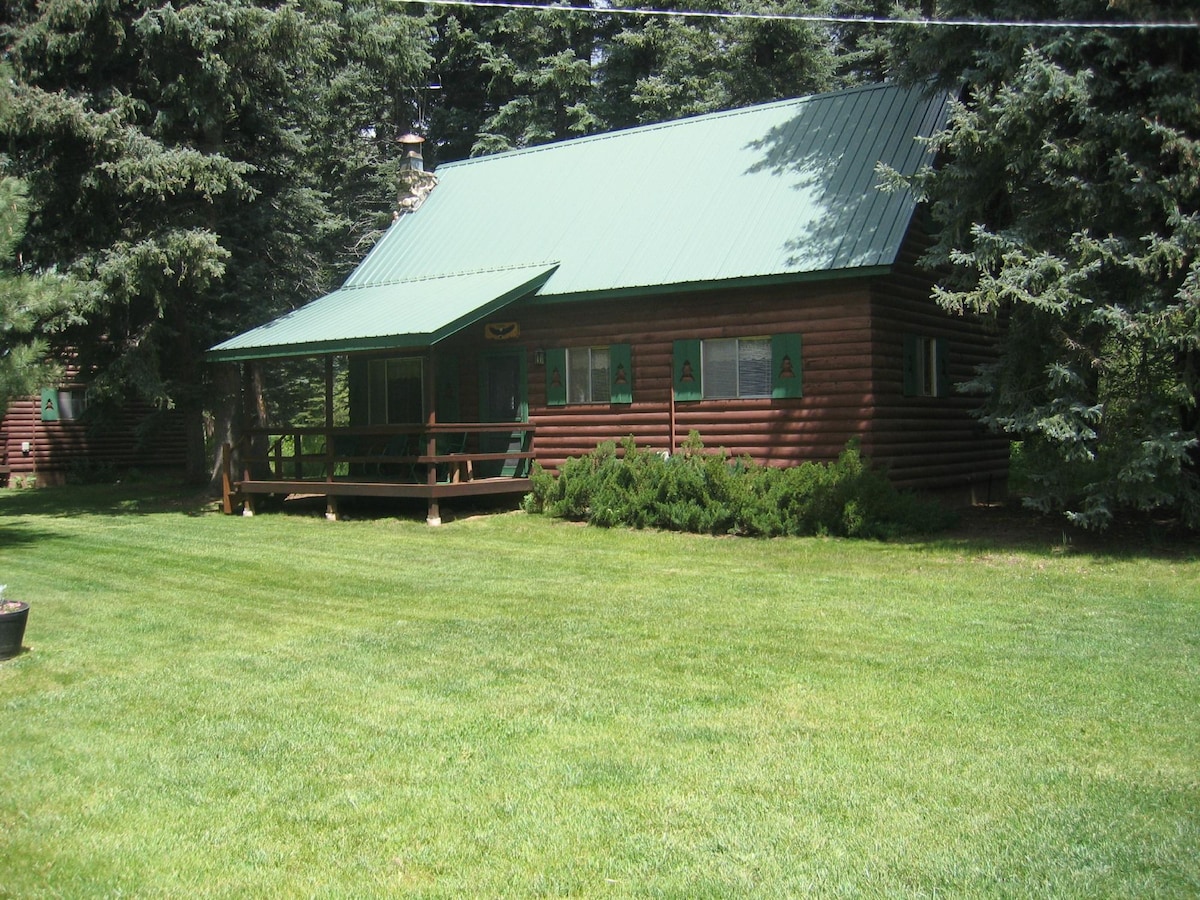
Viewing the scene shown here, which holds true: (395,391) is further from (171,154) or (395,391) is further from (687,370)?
(687,370)

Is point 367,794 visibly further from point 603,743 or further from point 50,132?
point 50,132

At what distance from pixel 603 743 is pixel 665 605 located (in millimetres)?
4076

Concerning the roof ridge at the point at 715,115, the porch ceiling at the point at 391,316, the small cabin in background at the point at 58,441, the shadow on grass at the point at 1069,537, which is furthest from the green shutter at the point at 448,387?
the small cabin in background at the point at 58,441

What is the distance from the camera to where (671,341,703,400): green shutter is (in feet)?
55.1

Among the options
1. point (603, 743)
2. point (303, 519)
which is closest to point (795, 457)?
point (303, 519)

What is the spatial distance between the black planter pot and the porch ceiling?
8.52 meters

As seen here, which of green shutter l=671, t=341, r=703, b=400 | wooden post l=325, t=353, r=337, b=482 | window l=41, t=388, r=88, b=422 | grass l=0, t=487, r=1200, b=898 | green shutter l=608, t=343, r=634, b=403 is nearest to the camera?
grass l=0, t=487, r=1200, b=898

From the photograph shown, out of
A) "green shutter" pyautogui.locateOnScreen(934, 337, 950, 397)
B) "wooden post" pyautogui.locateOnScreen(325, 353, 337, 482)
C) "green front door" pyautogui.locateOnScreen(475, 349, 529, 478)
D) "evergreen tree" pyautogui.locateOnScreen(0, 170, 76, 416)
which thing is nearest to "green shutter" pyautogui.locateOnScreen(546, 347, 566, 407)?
"green front door" pyautogui.locateOnScreen(475, 349, 529, 478)

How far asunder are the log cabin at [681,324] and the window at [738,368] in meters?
0.03

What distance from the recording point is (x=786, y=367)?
52.2ft

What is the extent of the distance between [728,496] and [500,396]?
234 inches

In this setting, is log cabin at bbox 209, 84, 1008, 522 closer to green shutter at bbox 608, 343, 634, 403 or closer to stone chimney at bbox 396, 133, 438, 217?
green shutter at bbox 608, 343, 634, 403

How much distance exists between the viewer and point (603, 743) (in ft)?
18.4

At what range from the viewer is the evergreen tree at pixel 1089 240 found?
464 inches
